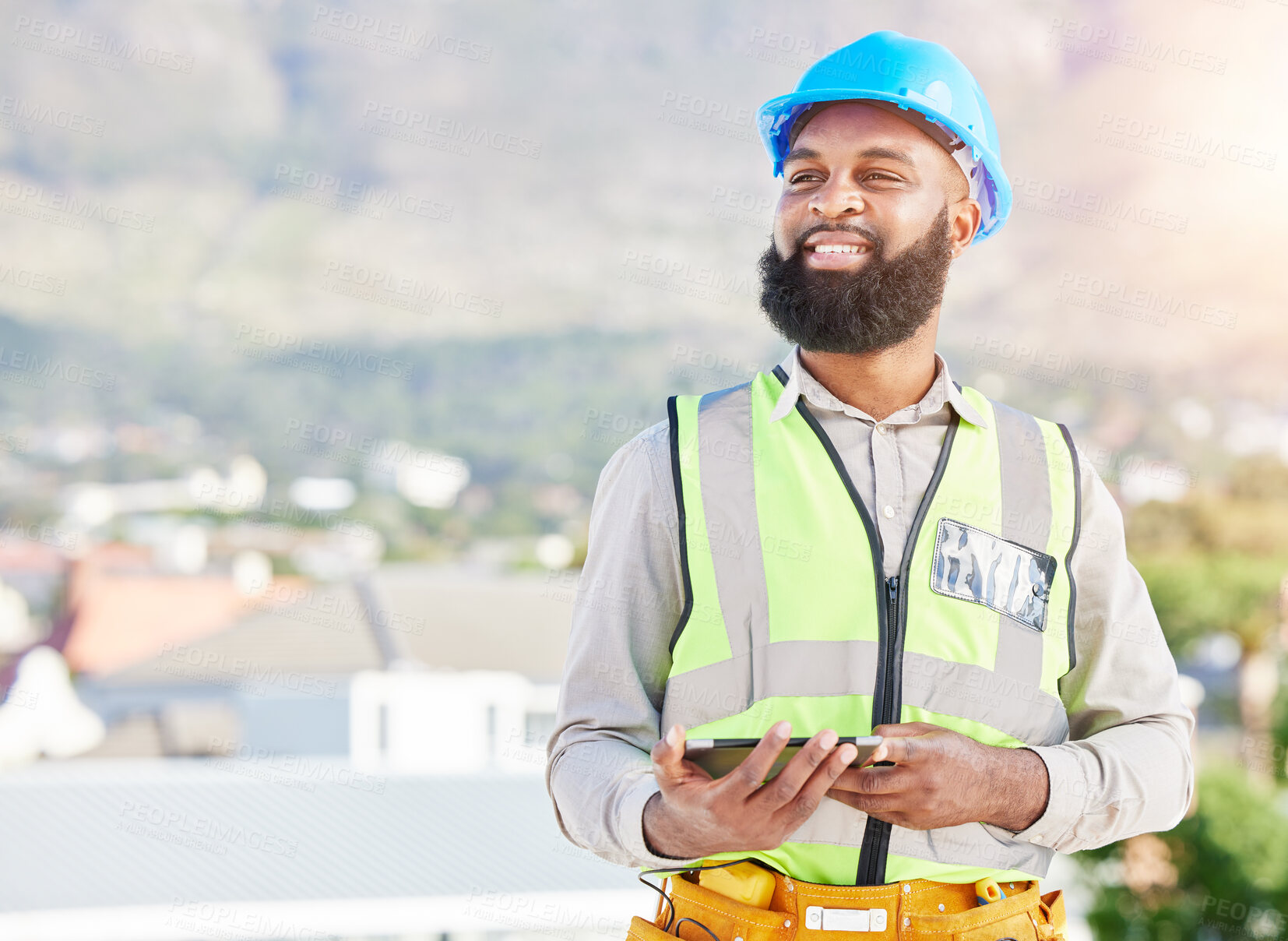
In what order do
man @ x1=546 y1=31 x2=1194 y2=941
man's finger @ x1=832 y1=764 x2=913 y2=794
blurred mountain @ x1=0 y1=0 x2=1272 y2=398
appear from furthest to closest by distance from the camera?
1. blurred mountain @ x1=0 y1=0 x2=1272 y2=398
2. man @ x1=546 y1=31 x2=1194 y2=941
3. man's finger @ x1=832 y1=764 x2=913 y2=794

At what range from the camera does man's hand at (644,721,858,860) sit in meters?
1.11

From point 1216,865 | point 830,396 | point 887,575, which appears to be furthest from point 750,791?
point 1216,865

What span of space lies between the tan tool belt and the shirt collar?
59 centimetres

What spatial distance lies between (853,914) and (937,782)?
0.20 meters

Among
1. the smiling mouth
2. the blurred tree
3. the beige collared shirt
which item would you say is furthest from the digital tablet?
the blurred tree

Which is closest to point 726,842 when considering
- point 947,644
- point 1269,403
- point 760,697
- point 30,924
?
point 760,697

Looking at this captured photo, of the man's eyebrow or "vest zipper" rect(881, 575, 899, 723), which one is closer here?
"vest zipper" rect(881, 575, 899, 723)

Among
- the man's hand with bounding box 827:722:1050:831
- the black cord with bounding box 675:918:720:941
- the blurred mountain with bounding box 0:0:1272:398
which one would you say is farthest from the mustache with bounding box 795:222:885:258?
the blurred mountain with bounding box 0:0:1272:398

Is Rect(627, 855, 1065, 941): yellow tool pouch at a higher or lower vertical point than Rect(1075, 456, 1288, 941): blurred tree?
higher

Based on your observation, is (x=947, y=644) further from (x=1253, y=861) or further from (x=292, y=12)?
(x=292, y=12)

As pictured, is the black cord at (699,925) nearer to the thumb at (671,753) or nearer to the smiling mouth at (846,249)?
the thumb at (671,753)

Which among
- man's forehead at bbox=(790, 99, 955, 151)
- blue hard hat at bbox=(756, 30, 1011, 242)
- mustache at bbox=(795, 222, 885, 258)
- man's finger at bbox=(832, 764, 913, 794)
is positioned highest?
blue hard hat at bbox=(756, 30, 1011, 242)

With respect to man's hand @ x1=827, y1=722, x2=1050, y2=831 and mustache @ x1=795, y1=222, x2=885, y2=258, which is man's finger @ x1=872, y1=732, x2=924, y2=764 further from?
mustache @ x1=795, y1=222, x2=885, y2=258

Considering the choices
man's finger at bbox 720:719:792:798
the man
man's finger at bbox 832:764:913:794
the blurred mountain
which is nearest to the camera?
A: man's finger at bbox 720:719:792:798
